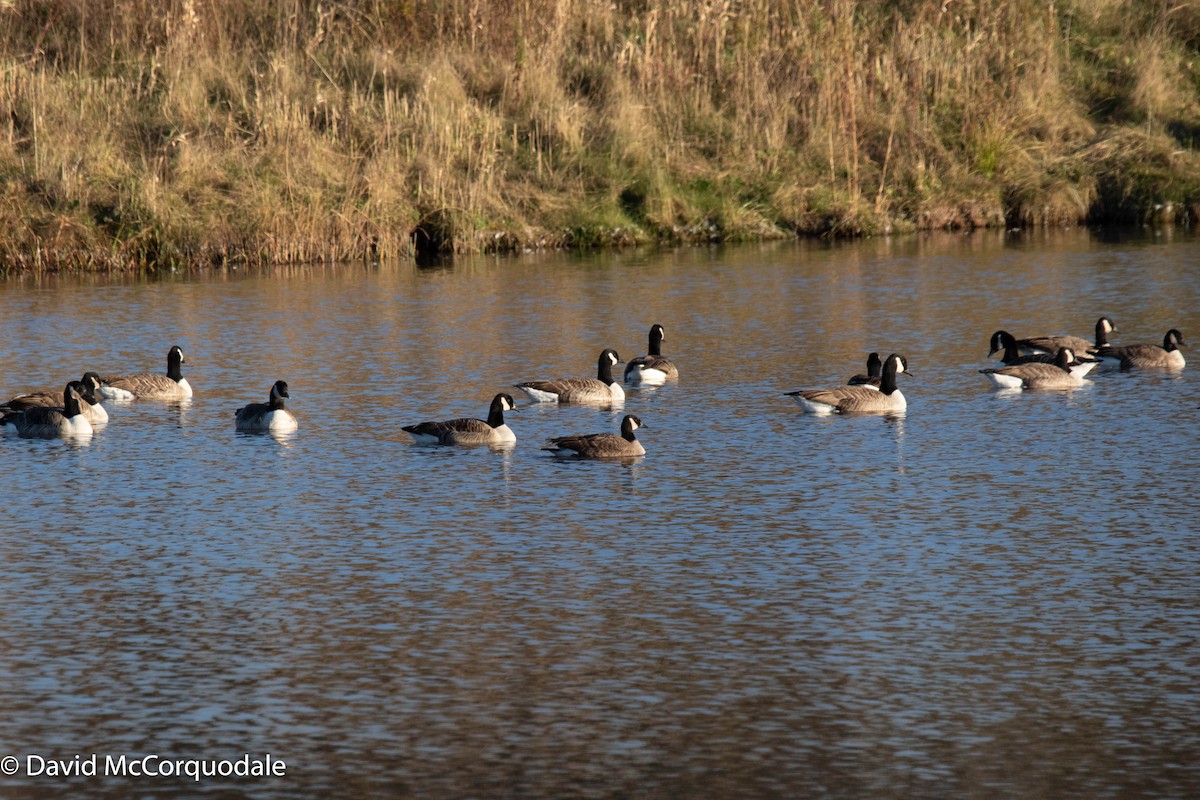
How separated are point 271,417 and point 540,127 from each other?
18103mm

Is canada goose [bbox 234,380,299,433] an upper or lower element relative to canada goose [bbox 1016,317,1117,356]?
lower

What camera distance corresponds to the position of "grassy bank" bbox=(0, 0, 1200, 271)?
97.8ft

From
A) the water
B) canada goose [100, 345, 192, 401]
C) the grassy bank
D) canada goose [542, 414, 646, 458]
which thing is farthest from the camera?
the grassy bank

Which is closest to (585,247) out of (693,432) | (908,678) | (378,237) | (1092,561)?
(378,237)

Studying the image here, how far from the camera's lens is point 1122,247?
1206 inches

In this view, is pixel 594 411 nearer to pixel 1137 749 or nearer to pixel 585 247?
pixel 1137 749

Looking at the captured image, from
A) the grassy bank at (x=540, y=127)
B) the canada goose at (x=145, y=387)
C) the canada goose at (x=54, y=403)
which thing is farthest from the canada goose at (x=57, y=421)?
the grassy bank at (x=540, y=127)

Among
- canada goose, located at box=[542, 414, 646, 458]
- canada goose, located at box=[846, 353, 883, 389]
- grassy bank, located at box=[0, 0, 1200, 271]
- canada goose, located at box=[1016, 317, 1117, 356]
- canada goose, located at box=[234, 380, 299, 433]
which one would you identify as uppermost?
grassy bank, located at box=[0, 0, 1200, 271]

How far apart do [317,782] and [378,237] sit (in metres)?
23.5

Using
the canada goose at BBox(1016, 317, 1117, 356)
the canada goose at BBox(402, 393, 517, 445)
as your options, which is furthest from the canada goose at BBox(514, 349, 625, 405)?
the canada goose at BBox(1016, 317, 1117, 356)

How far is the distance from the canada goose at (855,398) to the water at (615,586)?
24cm

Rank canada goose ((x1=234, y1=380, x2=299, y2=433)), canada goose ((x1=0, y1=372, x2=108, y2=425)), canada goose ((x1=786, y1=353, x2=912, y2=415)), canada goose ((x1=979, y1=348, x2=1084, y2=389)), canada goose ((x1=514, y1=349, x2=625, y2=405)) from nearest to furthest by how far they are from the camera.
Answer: canada goose ((x1=234, y1=380, x2=299, y2=433)) < canada goose ((x1=786, y1=353, x2=912, y2=415)) < canada goose ((x1=0, y1=372, x2=108, y2=425)) < canada goose ((x1=514, y1=349, x2=625, y2=405)) < canada goose ((x1=979, y1=348, x2=1084, y2=389))

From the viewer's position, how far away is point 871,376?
60.2ft

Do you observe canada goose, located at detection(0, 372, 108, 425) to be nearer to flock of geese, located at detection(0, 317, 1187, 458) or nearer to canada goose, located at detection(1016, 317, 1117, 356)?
flock of geese, located at detection(0, 317, 1187, 458)
